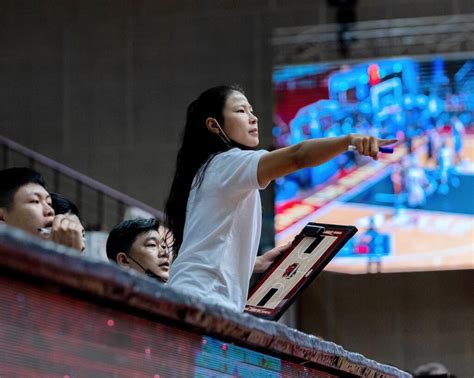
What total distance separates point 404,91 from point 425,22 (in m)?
0.69

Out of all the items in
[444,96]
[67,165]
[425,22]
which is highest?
[425,22]

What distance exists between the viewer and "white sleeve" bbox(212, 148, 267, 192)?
2506mm

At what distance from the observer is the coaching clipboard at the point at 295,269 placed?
9.05 ft

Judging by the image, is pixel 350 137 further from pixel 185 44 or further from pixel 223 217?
pixel 185 44

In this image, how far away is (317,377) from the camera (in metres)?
2.41

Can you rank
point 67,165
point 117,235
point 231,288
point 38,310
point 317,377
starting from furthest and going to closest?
point 67,165 → point 117,235 → point 231,288 → point 317,377 → point 38,310

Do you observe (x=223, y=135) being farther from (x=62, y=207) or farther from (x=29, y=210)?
(x=62, y=207)

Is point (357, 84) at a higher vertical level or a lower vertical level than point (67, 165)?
higher

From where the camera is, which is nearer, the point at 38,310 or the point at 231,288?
the point at 38,310

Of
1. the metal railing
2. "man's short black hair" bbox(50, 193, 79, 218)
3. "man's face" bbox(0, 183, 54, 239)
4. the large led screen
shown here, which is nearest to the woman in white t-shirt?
"man's face" bbox(0, 183, 54, 239)

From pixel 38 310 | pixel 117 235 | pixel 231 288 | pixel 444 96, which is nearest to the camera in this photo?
pixel 38 310

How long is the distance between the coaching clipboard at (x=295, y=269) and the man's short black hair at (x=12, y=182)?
2.14ft

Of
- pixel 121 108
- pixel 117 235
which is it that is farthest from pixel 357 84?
pixel 117 235

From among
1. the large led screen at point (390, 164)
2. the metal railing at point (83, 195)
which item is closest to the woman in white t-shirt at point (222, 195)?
the large led screen at point (390, 164)
